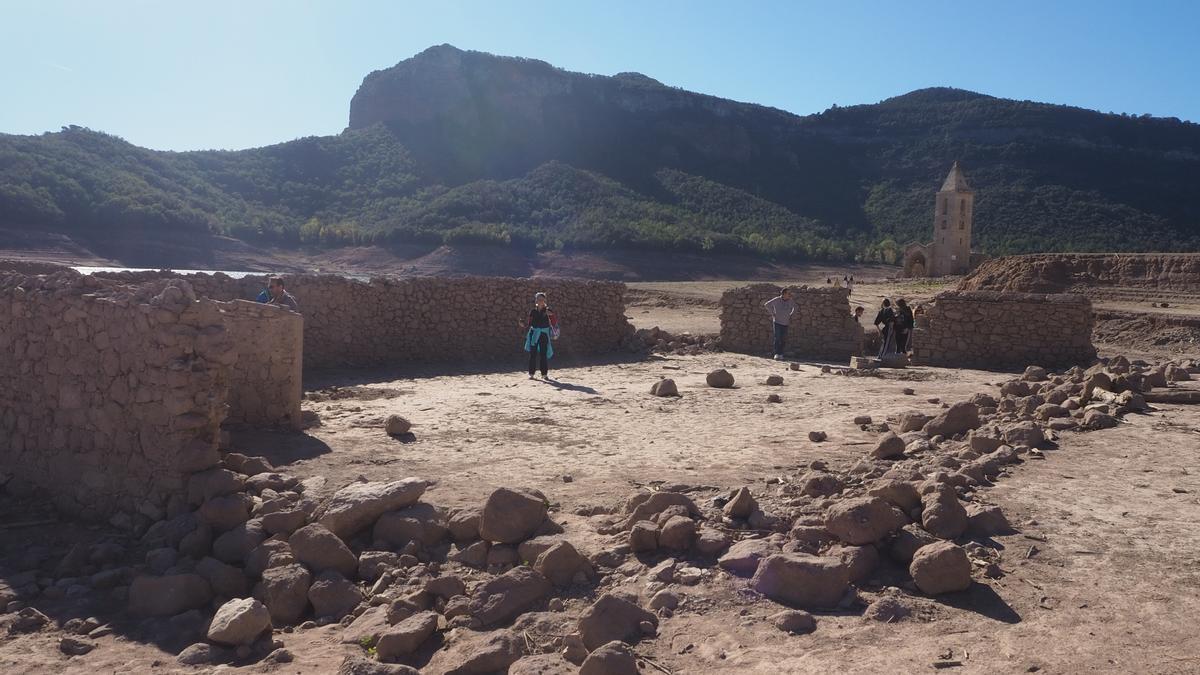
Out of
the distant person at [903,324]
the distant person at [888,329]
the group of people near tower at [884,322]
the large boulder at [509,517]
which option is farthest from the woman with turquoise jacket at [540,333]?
the large boulder at [509,517]

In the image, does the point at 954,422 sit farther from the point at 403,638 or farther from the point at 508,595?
the point at 403,638

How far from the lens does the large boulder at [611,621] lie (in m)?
3.90

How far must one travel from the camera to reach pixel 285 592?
4707 mm

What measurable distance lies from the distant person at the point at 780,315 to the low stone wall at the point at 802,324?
0.57 metres

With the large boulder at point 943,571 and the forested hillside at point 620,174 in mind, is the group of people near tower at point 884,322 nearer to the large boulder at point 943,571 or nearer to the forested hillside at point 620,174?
the large boulder at point 943,571

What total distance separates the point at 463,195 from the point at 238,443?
57.1m

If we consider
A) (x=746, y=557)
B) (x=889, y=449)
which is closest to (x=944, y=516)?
(x=746, y=557)

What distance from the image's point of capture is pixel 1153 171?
73.7 metres

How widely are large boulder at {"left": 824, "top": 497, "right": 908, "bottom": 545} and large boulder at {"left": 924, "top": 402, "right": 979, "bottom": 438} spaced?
3.15 meters

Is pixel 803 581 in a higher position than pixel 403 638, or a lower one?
higher

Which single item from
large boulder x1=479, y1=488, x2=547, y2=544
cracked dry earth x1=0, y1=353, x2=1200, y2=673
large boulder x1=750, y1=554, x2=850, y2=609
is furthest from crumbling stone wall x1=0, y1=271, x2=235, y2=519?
large boulder x1=750, y1=554, x2=850, y2=609

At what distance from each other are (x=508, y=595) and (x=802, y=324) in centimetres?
1330

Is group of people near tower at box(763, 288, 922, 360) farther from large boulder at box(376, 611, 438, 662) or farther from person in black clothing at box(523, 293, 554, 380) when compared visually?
large boulder at box(376, 611, 438, 662)

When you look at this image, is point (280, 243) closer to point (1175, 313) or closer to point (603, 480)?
point (1175, 313)
